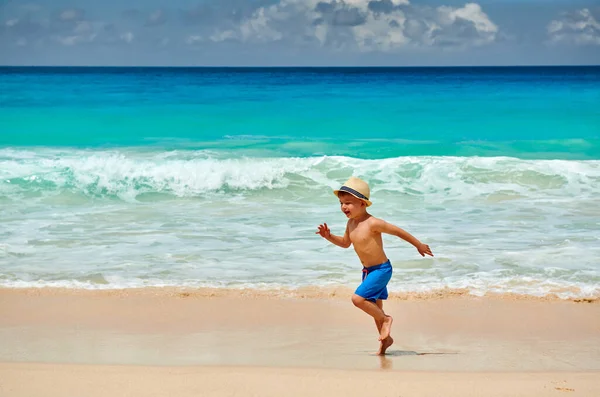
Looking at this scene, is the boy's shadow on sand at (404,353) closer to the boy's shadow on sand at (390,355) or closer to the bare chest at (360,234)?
the boy's shadow on sand at (390,355)

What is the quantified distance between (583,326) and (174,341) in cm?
294

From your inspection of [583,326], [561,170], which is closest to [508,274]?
[583,326]

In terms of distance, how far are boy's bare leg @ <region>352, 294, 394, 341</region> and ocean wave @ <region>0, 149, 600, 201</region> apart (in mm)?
7255

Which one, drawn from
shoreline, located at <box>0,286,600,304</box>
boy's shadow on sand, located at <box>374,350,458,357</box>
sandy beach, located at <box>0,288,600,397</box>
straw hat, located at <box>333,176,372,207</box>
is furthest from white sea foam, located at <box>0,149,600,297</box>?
straw hat, located at <box>333,176,372,207</box>

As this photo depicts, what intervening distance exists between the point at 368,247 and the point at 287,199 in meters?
7.07

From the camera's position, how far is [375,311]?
4.79 metres

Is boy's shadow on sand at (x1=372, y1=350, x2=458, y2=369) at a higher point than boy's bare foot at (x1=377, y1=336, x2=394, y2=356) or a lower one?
lower

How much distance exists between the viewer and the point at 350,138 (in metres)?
22.3

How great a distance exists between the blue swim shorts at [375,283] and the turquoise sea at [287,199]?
71.1 inches

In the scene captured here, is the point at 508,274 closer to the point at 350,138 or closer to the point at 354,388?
the point at 354,388

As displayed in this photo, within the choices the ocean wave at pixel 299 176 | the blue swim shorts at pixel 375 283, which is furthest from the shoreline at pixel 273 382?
the ocean wave at pixel 299 176

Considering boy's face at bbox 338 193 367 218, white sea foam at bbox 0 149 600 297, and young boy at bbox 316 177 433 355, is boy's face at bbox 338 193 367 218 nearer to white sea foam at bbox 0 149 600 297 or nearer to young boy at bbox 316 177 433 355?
young boy at bbox 316 177 433 355

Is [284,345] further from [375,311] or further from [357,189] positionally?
[357,189]

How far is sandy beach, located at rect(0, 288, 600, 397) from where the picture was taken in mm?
3969
